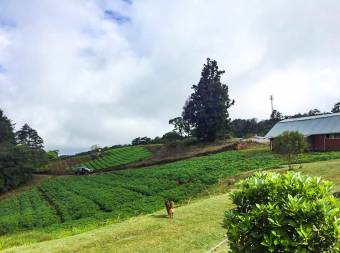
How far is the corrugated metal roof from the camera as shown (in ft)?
186

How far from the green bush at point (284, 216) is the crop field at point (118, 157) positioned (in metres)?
72.3

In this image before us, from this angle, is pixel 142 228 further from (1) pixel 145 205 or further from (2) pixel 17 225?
(2) pixel 17 225

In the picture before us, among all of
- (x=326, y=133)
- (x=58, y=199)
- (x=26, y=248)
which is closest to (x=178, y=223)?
(x=26, y=248)

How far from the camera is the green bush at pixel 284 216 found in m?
8.23

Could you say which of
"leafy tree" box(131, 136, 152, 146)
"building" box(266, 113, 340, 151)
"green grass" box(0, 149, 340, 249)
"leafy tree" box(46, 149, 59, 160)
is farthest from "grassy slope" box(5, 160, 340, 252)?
"leafy tree" box(131, 136, 152, 146)

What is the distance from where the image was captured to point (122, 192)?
4991 cm

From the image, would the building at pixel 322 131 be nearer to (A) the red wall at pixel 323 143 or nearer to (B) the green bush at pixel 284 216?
(A) the red wall at pixel 323 143

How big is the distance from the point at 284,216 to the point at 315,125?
53.9 meters

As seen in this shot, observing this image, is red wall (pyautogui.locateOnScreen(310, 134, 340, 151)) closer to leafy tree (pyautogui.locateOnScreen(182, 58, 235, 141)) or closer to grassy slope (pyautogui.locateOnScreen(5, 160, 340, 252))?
leafy tree (pyautogui.locateOnScreen(182, 58, 235, 141))

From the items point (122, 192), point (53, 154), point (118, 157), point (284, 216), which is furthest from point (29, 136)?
point (284, 216)

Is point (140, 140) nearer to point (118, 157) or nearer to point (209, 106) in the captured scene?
point (118, 157)

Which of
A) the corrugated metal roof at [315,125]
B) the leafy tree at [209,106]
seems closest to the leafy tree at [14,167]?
the leafy tree at [209,106]

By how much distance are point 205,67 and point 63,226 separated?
159ft

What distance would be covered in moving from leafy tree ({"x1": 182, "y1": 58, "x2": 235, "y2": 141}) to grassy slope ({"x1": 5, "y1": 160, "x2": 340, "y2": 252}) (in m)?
49.7
